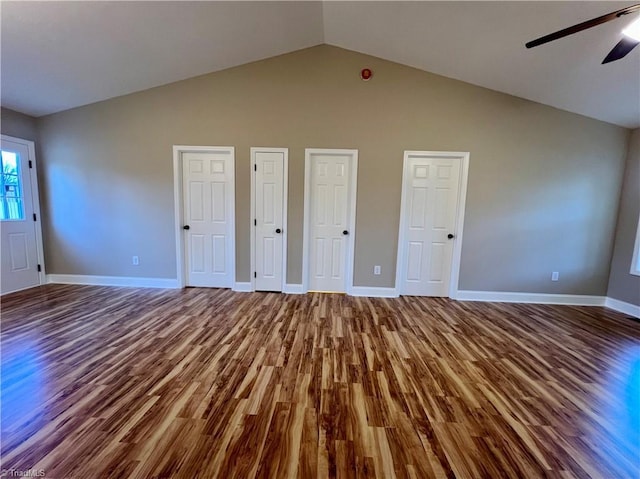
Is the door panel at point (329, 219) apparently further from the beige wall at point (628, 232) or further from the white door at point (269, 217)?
the beige wall at point (628, 232)

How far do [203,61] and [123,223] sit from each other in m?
2.66

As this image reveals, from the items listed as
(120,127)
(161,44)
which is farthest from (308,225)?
(120,127)

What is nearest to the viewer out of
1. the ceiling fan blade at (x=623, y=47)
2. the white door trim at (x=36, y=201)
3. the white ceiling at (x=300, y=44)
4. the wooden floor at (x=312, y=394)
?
the wooden floor at (x=312, y=394)

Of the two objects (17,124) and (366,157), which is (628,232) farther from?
(17,124)

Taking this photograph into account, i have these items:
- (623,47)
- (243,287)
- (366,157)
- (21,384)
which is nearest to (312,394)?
(21,384)

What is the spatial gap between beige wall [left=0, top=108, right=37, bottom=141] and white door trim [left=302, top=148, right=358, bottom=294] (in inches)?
161

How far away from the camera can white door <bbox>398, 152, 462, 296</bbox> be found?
12.8 ft

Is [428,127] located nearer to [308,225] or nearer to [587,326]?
[308,225]

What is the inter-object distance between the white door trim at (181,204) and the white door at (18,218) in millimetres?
2120

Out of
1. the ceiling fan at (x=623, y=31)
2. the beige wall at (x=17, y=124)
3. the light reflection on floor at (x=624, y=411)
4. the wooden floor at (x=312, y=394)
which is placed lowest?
the wooden floor at (x=312, y=394)

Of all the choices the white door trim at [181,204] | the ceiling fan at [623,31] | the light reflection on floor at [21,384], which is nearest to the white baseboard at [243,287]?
the white door trim at [181,204]

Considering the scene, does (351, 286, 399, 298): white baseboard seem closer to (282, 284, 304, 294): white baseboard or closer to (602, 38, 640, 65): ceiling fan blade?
(282, 284, 304, 294): white baseboard

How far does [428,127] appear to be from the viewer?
3783 millimetres

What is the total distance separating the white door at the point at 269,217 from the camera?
3.95m
